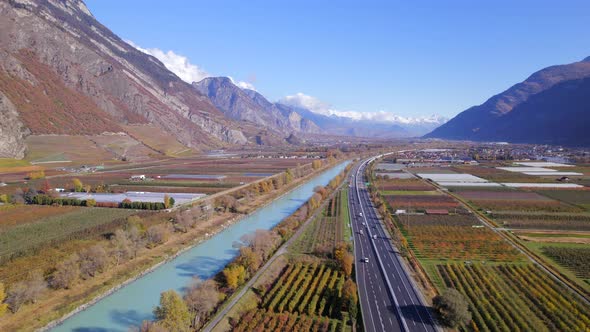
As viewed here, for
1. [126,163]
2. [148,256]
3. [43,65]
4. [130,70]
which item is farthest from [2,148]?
[130,70]

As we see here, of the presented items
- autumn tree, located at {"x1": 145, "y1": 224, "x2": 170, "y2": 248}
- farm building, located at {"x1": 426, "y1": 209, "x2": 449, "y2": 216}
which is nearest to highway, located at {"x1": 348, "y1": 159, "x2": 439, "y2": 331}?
farm building, located at {"x1": 426, "y1": 209, "x2": 449, "y2": 216}

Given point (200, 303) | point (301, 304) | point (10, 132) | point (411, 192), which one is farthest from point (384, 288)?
point (10, 132)

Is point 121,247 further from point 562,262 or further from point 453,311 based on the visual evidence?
point 562,262

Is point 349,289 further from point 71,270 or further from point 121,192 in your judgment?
point 121,192

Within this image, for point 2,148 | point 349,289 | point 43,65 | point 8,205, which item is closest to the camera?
point 349,289

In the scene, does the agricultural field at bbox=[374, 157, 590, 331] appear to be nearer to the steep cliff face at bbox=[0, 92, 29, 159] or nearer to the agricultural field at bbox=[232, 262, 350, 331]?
the agricultural field at bbox=[232, 262, 350, 331]

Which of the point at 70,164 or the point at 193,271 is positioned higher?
the point at 70,164
